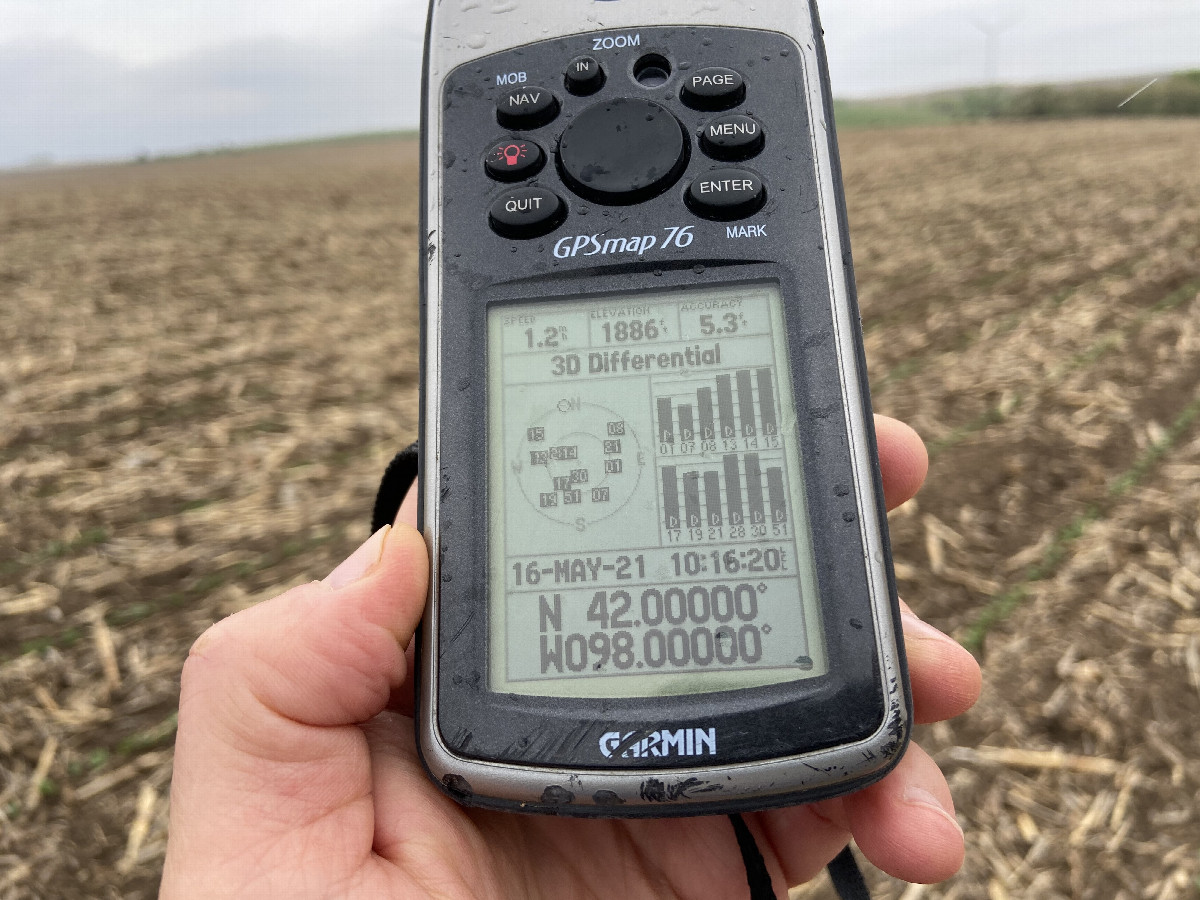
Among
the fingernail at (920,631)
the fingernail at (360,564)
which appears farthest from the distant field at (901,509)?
the fingernail at (360,564)

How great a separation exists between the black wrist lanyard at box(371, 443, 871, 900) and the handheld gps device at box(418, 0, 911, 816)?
0.68 feet

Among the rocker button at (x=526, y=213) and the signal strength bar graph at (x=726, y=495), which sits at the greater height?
the rocker button at (x=526, y=213)

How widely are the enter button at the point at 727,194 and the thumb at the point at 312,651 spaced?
0.88 meters

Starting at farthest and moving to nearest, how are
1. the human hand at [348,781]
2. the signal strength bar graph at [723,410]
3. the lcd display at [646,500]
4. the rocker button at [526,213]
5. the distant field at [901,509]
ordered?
1. the distant field at [901,509]
2. the rocker button at [526,213]
3. the signal strength bar graph at [723,410]
4. the lcd display at [646,500]
5. the human hand at [348,781]

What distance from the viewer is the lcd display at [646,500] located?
161cm

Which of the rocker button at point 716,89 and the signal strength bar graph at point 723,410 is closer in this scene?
the signal strength bar graph at point 723,410

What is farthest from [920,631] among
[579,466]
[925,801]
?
[579,466]

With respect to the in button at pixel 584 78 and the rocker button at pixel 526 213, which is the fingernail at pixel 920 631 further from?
the in button at pixel 584 78

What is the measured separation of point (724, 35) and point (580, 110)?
1.13 ft

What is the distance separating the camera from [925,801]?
1.70 metres

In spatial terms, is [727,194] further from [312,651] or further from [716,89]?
[312,651]

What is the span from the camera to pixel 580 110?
1907mm

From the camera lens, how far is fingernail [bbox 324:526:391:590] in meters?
1.57

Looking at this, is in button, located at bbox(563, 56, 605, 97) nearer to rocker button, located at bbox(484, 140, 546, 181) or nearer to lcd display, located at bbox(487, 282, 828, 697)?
rocker button, located at bbox(484, 140, 546, 181)
